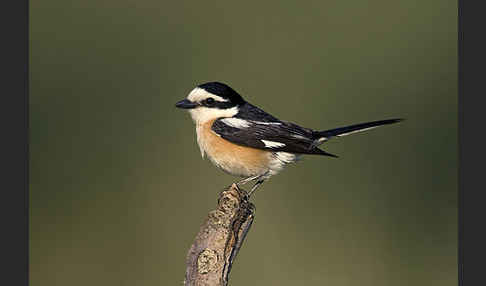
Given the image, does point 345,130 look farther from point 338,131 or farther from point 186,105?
point 186,105

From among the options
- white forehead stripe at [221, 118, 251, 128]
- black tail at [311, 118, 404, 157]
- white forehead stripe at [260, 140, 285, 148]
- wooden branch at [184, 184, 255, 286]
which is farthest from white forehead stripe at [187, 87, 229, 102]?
wooden branch at [184, 184, 255, 286]

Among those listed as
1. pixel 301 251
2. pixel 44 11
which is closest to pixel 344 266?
pixel 301 251

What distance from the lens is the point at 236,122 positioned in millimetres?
5457

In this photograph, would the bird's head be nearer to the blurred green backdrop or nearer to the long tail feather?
the long tail feather

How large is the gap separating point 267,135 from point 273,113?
2.10 metres

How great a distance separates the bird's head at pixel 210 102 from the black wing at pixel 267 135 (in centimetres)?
12

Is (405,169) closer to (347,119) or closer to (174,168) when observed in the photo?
(347,119)

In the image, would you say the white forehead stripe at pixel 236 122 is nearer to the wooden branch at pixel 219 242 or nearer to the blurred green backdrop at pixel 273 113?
the wooden branch at pixel 219 242

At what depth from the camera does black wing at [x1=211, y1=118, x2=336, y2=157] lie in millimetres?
5227

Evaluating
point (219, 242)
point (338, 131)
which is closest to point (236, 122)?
point (338, 131)

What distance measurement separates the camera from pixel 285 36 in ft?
27.6

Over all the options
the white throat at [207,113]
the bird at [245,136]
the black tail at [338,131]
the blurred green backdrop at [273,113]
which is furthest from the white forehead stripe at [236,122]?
the blurred green backdrop at [273,113]

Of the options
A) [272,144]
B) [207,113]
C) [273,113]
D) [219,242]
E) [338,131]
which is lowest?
[219,242]

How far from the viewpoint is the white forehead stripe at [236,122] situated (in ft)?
17.7
